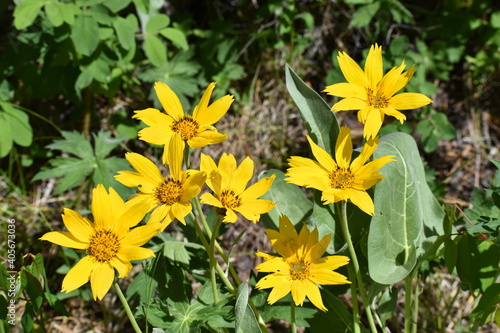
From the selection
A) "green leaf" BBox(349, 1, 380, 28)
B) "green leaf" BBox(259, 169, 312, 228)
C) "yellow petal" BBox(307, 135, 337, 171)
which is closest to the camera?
"yellow petal" BBox(307, 135, 337, 171)

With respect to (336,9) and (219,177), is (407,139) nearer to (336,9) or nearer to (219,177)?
(219,177)

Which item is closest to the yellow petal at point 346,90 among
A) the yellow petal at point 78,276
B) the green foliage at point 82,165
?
the yellow petal at point 78,276

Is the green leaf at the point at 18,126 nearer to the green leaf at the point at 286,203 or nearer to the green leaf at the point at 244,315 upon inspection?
the green leaf at the point at 286,203

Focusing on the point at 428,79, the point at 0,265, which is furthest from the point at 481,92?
the point at 0,265

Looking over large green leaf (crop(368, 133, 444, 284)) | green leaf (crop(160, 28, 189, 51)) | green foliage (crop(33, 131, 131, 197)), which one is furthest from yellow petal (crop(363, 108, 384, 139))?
green leaf (crop(160, 28, 189, 51))

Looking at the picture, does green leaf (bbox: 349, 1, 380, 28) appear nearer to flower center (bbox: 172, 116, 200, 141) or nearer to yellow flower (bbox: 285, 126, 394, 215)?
yellow flower (bbox: 285, 126, 394, 215)

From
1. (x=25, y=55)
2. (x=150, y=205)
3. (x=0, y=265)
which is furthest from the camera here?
(x=25, y=55)
